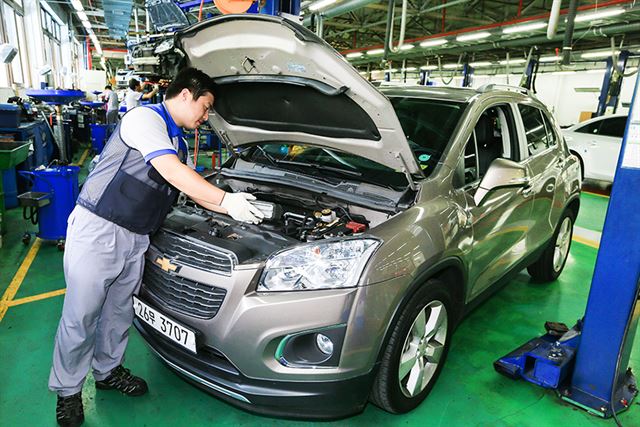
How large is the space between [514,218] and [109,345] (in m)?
2.43

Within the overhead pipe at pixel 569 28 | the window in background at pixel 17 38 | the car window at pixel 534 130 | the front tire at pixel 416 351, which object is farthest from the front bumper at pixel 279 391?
the window in background at pixel 17 38

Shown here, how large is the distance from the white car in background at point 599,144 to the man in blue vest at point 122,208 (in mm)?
8124

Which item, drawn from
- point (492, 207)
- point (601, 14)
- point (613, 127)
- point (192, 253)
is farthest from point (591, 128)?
point (192, 253)

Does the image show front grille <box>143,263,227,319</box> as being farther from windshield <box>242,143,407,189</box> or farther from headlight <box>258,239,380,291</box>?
windshield <box>242,143,407,189</box>

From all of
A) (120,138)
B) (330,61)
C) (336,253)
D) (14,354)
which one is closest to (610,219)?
(336,253)

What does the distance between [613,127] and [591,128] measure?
372mm

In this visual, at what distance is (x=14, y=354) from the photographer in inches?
96.1

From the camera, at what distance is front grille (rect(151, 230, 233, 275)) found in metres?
1.79

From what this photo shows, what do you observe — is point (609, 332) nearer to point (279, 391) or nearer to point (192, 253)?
point (279, 391)

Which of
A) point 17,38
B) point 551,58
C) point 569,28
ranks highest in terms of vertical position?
point 551,58

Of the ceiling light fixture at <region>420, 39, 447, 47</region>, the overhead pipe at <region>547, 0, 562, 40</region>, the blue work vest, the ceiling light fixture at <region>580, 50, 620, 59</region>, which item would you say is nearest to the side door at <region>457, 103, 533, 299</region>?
the blue work vest

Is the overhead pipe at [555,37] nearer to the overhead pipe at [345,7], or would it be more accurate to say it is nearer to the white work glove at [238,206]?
the overhead pipe at [345,7]

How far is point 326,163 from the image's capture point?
2.70 metres

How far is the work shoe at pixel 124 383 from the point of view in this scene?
2162 millimetres
